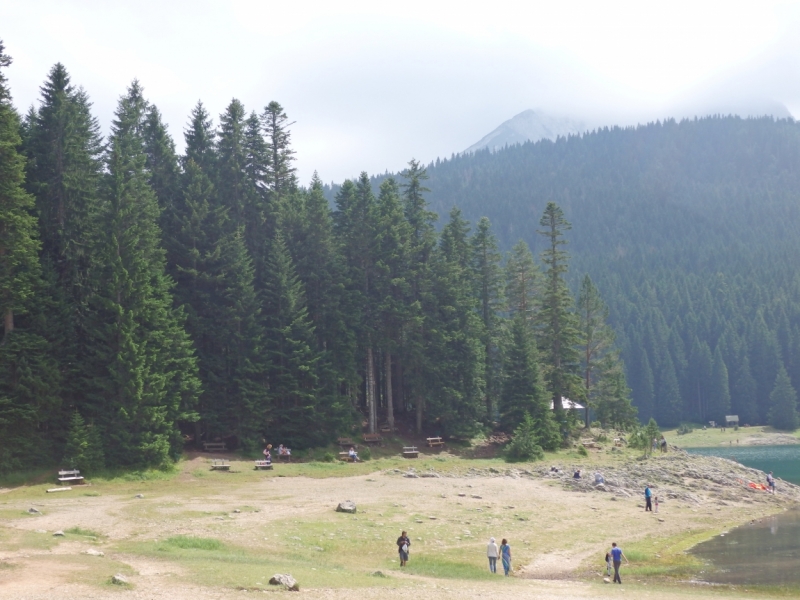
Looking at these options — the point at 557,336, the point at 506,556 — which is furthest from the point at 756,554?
the point at 557,336

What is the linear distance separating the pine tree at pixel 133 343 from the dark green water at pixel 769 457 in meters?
51.7

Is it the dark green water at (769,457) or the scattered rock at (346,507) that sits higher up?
the scattered rock at (346,507)

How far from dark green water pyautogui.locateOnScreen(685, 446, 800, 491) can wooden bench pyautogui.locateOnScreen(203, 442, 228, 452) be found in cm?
4770

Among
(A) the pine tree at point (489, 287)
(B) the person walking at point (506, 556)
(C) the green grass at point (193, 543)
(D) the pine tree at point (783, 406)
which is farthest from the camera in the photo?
(D) the pine tree at point (783, 406)

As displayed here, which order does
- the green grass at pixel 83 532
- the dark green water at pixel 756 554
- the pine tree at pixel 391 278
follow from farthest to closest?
the pine tree at pixel 391 278, the dark green water at pixel 756 554, the green grass at pixel 83 532

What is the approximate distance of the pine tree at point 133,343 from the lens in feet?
149

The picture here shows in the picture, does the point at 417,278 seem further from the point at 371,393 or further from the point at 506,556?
the point at 506,556

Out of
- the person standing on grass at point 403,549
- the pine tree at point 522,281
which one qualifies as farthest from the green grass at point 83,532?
the pine tree at point 522,281

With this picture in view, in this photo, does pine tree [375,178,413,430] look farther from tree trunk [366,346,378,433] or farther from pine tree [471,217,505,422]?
pine tree [471,217,505,422]

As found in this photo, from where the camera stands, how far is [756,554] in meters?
34.2

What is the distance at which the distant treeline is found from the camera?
148 ft

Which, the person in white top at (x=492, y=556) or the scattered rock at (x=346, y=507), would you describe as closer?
the person in white top at (x=492, y=556)

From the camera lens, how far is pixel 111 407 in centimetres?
4628

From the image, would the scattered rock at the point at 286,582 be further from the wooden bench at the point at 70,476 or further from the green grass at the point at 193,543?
the wooden bench at the point at 70,476
